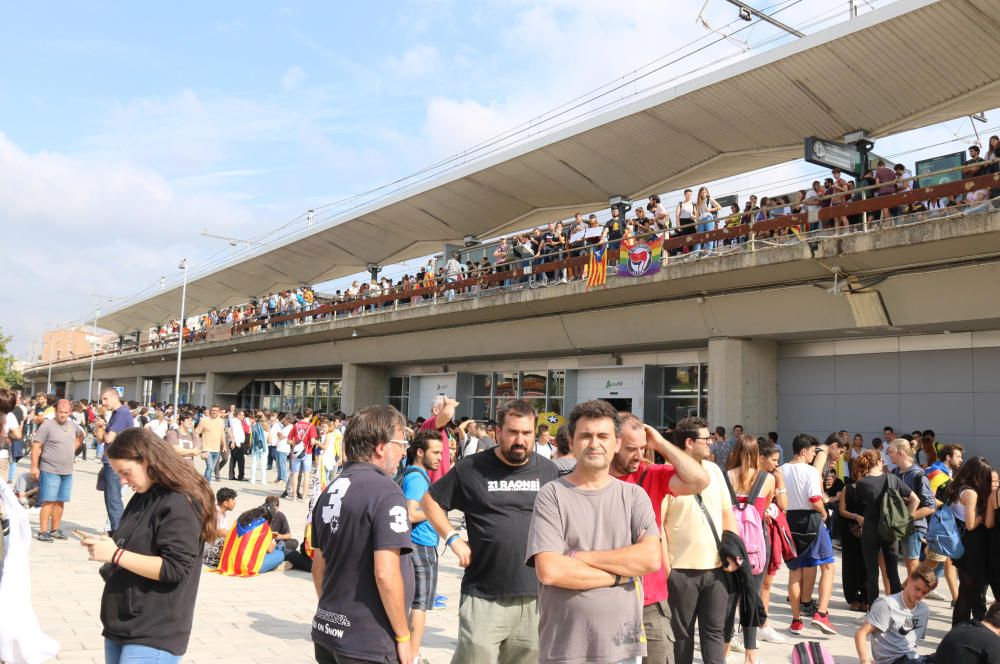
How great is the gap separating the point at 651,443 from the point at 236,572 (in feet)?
23.5

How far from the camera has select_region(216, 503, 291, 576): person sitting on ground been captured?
9.79 metres

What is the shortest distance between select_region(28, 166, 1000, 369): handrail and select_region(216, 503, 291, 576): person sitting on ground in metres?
11.8

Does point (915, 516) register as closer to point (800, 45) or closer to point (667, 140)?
point (800, 45)

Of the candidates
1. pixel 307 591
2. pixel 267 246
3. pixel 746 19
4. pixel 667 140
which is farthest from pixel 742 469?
pixel 267 246

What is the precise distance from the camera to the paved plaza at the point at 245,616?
6.49 metres

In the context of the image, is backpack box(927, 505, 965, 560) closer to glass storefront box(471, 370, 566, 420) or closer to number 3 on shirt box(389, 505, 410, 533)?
number 3 on shirt box(389, 505, 410, 533)

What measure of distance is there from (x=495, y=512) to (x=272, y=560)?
6.49 m

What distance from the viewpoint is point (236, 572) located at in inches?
385

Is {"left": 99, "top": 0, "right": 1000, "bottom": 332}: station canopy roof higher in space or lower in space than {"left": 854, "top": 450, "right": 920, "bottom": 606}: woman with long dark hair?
higher

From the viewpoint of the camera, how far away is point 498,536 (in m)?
4.41

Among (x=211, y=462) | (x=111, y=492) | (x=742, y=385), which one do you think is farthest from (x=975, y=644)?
(x=211, y=462)

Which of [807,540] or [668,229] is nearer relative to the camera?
[807,540]

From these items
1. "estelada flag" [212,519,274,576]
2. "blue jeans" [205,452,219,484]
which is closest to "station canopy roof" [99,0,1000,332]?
"blue jeans" [205,452,219,484]

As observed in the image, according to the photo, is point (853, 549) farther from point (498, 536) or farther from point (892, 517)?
point (498, 536)
